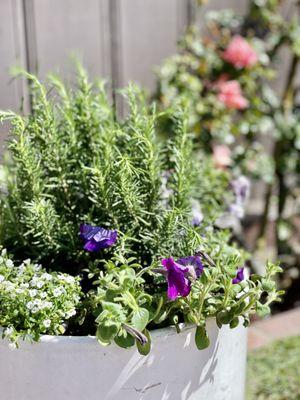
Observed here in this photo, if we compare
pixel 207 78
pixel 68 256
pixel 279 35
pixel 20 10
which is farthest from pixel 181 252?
pixel 279 35

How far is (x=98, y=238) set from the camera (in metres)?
1.71

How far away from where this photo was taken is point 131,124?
195 cm

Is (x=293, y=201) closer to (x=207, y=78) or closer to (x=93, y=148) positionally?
(x=207, y=78)

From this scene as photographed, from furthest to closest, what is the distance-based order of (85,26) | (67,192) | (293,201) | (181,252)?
1. (293,201)
2. (85,26)
3. (67,192)
4. (181,252)

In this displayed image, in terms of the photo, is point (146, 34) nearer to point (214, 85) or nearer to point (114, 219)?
point (214, 85)

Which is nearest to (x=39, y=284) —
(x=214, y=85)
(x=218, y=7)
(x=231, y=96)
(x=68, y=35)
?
(x=68, y=35)

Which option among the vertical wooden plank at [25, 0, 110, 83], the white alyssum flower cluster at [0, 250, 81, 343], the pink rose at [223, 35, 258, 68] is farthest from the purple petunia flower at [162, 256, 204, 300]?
the pink rose at [223, 35, 258, 68]

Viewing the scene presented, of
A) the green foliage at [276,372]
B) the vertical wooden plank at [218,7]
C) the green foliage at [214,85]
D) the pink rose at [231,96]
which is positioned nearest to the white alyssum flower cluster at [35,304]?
the green foliage at [276,372]

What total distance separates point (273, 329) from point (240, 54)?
135cm

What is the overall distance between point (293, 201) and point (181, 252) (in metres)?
2.24

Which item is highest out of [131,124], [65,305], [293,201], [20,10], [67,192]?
[20,10]

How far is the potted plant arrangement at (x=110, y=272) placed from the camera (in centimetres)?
157

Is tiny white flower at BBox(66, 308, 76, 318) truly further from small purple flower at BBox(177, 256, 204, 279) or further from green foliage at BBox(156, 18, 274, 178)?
green foliage at BBox(156, 18, 274, 178)

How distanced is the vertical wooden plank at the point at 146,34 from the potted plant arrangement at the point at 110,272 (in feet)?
4.13
